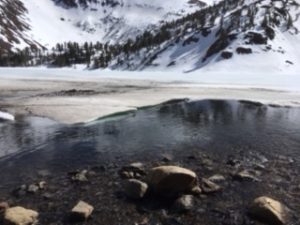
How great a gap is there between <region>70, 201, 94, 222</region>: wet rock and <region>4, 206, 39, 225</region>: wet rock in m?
1.64

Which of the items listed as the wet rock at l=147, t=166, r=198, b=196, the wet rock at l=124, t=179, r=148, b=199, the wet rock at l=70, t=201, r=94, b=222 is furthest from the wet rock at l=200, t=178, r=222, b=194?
the wet rock at l=70, t=201, r=94, b=222

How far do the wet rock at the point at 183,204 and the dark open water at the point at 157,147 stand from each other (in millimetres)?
641

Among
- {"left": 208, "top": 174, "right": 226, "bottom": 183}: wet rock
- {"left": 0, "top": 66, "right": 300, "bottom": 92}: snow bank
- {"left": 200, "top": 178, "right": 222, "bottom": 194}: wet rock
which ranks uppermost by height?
{"left": 200, "top": 178, "right": 222, "bottom": 194}: wet rock

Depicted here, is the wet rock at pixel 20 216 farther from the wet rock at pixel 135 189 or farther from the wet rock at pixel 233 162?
the wet rock at pixel 233 162

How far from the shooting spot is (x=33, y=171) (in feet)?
77.0

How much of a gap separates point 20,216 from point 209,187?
9570mm

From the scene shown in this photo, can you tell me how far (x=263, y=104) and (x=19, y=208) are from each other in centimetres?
4353

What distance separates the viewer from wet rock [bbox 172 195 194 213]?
58.8ft

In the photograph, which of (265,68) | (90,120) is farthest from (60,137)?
(265,68)

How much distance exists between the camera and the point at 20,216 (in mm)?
16453

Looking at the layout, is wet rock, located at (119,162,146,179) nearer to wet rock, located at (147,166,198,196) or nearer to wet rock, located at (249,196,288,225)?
wet rock, located at (147,166,198,196)

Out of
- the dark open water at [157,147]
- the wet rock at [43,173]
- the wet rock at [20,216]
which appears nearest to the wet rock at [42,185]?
the dark open water at [157,147]

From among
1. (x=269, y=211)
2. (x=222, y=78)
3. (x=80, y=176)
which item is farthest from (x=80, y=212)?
(x=222, y=78)

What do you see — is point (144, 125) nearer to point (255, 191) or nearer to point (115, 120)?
point (115, 120)
